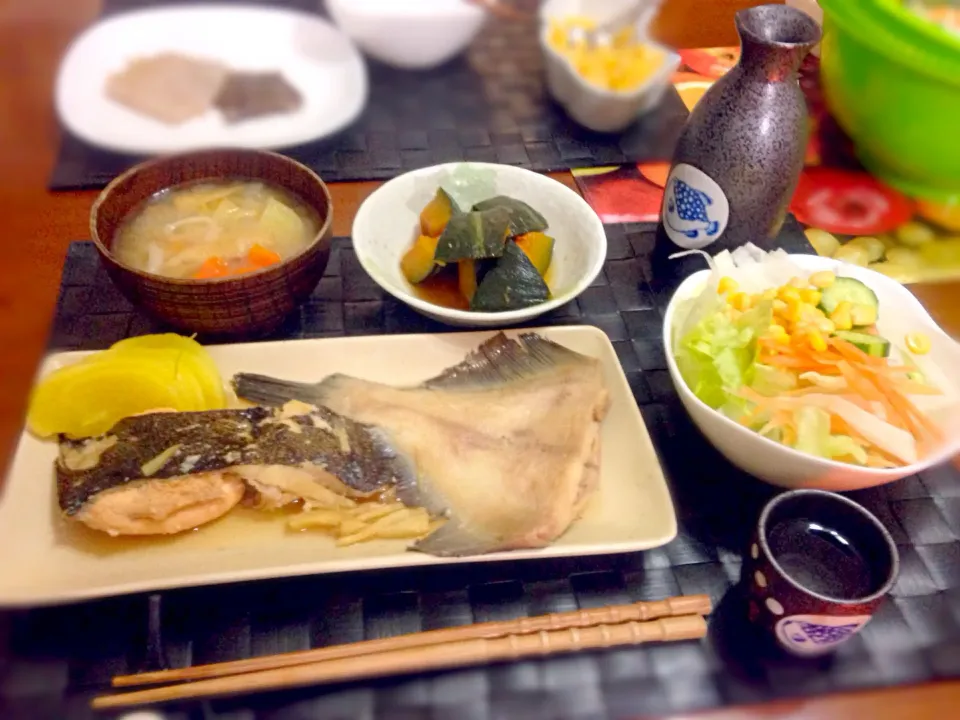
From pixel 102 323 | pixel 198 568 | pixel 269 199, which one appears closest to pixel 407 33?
pixel 269 199

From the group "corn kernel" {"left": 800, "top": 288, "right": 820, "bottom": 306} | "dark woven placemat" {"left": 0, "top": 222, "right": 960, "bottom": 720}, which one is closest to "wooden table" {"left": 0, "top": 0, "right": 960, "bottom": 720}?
"dark woven placemat" {"left": 0, "top": 222, "right": 960, "bottom": 720}

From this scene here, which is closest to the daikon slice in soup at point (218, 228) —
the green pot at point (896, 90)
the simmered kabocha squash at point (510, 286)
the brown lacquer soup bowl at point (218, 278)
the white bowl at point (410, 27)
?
the brown lacquer soup bowl at point (218, 278)

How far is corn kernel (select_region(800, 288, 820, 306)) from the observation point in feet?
3.05

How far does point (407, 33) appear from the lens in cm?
135

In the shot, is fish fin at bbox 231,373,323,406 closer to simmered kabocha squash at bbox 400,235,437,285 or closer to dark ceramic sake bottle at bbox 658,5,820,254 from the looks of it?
simmered kabocha squash at bbox 400,235,437,285

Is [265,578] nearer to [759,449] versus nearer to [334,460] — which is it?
[334,460]

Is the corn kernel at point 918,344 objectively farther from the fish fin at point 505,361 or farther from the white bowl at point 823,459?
the fish fin at point 505,361

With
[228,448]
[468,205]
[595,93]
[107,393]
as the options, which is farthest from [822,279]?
[107,393]

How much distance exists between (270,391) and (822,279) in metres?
0.75

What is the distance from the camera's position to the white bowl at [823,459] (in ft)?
2.57

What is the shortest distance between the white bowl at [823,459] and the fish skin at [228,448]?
38 cm

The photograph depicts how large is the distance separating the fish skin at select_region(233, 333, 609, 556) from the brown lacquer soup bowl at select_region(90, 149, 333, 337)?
4.2 inches

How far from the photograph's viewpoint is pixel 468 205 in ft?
3.79

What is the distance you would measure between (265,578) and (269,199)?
59 cm
